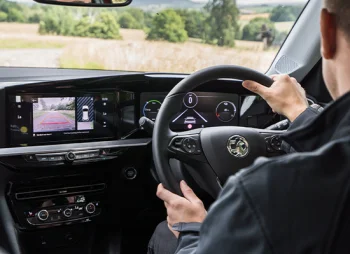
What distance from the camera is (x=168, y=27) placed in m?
5.77

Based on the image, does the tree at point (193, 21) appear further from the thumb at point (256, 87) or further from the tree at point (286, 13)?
the thumb at point (256, 87)

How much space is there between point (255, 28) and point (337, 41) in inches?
184

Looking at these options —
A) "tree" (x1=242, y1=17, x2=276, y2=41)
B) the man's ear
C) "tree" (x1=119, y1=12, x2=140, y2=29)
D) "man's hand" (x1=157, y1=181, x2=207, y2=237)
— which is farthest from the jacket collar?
"tree" (x1=119, y1=12, x2=140, y2=29)

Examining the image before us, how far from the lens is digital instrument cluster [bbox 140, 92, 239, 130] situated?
329 centimetres

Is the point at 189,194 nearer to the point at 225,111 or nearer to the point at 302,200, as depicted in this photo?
the point at 302,200

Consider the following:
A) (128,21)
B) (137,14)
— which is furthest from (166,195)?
(137,14)

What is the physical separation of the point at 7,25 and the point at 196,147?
96.9 inches

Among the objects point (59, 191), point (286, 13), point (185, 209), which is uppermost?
point (286, 13)

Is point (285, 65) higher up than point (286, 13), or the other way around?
point (286, 13)

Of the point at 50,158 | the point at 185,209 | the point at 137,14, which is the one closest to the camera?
the point at 185,209

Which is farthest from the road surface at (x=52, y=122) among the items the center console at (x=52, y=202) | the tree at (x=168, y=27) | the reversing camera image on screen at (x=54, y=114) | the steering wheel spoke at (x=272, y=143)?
the tree at (x=168, y=27)

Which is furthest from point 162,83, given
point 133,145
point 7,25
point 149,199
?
point 7,25

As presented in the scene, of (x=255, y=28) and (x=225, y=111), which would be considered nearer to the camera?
(x=225, y=111)

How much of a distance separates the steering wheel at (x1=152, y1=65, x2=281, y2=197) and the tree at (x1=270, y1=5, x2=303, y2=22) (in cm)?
149
